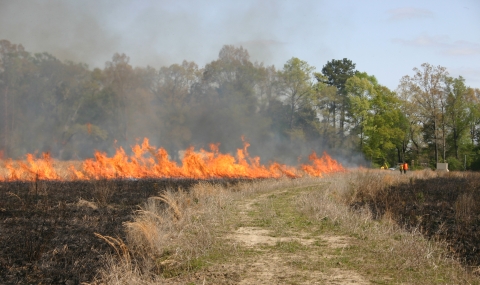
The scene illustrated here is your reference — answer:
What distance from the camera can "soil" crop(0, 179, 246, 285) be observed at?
9.35 metres

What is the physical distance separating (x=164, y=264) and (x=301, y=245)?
3069 mm

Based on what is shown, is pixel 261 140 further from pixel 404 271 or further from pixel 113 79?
pixel 404 271

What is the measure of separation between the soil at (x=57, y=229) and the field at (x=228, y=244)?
1.0 inches

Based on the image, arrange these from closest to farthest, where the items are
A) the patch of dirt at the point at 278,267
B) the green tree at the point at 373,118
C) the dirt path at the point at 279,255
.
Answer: the patch of dirt at the point at 278,267, the dirt path at the point at 279,255, the green tree at the point at 373,118

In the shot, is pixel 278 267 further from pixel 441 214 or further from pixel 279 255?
pixel 441 214

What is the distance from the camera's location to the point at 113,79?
39.6 metres

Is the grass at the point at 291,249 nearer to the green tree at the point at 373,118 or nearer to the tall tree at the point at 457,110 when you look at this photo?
the green tree at the point at 373,118

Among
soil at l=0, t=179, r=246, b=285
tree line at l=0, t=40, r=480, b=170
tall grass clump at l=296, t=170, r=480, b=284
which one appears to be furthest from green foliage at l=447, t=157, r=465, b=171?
soil at l=0, t=179, r=246, b=285

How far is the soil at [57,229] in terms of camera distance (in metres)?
9.35

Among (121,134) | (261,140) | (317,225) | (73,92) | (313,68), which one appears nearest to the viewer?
(317,225)

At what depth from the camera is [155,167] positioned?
35375mm

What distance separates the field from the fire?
11.0m

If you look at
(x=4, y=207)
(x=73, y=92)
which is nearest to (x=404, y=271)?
(x=4, y=207)

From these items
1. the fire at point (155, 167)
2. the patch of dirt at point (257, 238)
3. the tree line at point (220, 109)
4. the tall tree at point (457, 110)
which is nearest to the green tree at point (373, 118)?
the tree line at point (220, 109)
